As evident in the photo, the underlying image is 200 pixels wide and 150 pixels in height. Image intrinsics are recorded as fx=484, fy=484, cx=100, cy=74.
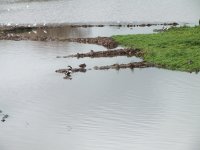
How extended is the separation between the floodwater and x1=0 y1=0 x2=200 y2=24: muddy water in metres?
19.0

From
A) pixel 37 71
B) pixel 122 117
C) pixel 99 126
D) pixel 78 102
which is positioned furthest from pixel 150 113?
pixel 37 71

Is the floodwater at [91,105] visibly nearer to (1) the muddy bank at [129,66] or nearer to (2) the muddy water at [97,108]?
(2) the muddy water at [97,108]

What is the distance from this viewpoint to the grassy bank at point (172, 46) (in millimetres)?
38844

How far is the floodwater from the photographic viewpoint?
24.7 metres

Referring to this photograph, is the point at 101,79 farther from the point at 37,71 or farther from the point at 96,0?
the point at 96,0

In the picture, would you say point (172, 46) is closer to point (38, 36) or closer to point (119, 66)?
point (119, 66)

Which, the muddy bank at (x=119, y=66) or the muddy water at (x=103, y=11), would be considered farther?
the muddy water at (x=103, y=11)

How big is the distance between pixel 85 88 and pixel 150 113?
305 inches

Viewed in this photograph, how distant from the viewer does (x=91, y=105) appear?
30625 mm

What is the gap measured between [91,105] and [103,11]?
49.0m

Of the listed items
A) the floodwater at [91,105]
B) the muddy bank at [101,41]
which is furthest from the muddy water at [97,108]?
the muddy bank at [101,41]

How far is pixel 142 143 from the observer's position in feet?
78.4

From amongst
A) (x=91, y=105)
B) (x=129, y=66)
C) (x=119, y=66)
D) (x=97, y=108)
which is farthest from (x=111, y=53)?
(x=97, y=108)

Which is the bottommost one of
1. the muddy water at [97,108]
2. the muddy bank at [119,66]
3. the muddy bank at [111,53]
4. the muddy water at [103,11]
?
the muddy water at [97,108]
